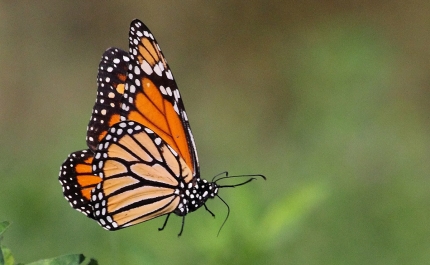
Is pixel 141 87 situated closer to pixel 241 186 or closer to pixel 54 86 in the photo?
pixel 241 186

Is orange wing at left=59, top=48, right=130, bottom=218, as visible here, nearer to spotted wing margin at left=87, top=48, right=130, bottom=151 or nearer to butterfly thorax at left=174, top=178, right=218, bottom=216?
spotted wing margin at left=87, top=48, right=130, bottom=151

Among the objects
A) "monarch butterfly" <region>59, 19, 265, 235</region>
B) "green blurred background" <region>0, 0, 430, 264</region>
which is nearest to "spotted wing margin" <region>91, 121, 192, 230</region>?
"monarch butterfly" <region>59, 19, 265, 235</region>

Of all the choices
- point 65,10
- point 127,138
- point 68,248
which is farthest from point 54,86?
point 127,138

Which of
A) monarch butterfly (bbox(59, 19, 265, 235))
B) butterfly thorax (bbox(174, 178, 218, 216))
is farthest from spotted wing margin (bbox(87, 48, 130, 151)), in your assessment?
butterfly thorax (bbox(174, 178, 218, 216))

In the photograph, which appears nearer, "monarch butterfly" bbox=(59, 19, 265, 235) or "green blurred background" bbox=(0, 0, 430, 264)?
"monarch butterfly" bbox=(59, 19, 265, 235)

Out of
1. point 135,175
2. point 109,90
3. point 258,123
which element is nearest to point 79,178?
point 135,175

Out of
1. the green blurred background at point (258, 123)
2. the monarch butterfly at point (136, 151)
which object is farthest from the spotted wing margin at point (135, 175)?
the green blurred background at point (258, 123)

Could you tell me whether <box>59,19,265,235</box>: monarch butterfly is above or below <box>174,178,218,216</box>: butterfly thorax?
above
